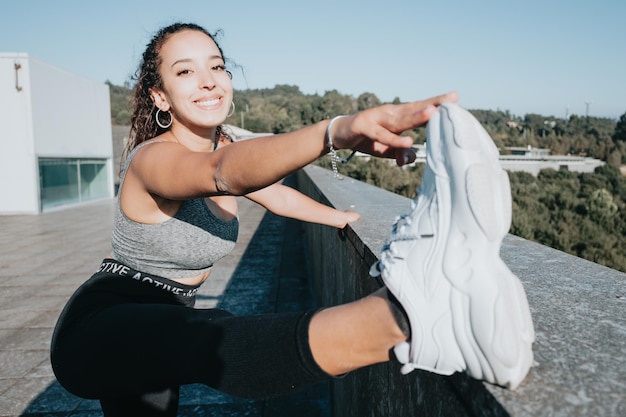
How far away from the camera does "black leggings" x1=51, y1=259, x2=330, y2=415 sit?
48.3 inches

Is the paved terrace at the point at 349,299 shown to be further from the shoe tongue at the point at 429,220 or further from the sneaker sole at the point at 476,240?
the shoe tongue at the point at 429,220

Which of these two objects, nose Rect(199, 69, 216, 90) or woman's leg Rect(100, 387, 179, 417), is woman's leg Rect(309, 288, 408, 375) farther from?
nose Rect(199, 69, 216, 90)

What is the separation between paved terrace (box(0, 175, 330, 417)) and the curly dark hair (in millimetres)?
1718

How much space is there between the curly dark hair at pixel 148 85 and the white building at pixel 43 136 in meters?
13.5

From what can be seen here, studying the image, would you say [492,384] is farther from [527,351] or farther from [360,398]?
[360,398]

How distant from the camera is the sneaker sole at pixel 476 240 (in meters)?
1.00

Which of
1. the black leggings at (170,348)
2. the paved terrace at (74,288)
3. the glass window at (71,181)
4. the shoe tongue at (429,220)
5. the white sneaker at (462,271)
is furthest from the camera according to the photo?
the glass window at (71,181)

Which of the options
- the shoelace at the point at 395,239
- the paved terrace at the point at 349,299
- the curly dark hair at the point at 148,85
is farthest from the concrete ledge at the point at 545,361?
the curly dark hair at the point at 148,85

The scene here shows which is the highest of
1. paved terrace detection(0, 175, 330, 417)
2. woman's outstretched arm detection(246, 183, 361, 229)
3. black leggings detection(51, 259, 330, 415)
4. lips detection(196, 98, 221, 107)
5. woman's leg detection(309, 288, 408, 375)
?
lips detection(196, 98, 221, 107)

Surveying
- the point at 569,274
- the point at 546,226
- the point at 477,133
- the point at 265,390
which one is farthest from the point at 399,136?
the point at 546,226

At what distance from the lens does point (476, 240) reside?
1.04 metres

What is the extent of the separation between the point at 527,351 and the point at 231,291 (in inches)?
184

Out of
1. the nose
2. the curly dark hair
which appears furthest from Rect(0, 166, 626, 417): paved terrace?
the curly dark hair

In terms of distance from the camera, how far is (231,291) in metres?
5.41
